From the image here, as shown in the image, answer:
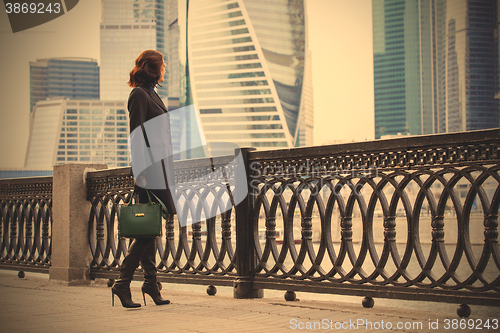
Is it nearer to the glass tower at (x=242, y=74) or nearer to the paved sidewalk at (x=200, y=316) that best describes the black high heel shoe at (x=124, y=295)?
the paved sidewalk at (x=200, y=316)

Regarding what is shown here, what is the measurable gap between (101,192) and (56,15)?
405 cm

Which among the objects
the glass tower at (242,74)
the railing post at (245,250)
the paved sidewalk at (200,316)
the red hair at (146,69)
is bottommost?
the paved sidewalk at (200,316)

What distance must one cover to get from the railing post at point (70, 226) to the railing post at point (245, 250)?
7.64 feet

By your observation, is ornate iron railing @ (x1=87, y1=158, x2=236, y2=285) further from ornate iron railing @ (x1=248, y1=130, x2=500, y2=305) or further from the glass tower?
the glass tower

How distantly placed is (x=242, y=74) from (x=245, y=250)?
6036 inches

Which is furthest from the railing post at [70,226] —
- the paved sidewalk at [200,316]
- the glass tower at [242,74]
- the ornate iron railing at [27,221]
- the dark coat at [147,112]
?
the glass tower at [242,74]

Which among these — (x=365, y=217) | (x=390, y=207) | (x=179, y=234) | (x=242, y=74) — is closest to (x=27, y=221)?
(x=179, y=234)

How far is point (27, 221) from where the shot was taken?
712 centimetres

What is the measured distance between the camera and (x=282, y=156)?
4574 millimetres

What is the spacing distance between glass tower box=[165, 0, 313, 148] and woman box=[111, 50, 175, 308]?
14392 cm

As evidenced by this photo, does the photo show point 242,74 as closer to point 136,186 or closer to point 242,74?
point 242,74

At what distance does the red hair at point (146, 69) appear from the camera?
14.2ft

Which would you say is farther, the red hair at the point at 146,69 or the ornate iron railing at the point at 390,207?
the red hair at the point at 146,69

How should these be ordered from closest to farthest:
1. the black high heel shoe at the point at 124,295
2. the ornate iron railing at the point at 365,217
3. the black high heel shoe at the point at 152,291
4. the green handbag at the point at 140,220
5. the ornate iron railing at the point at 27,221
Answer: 1. the ornate iron railing at the point at 365,217
2. the green handbag at the point at 140,220
3. the black high heel shoe at the point at 124,295
4. the black high heel shoe at the point at 152,291
5. the ornate iron railing at the point at 27,221
